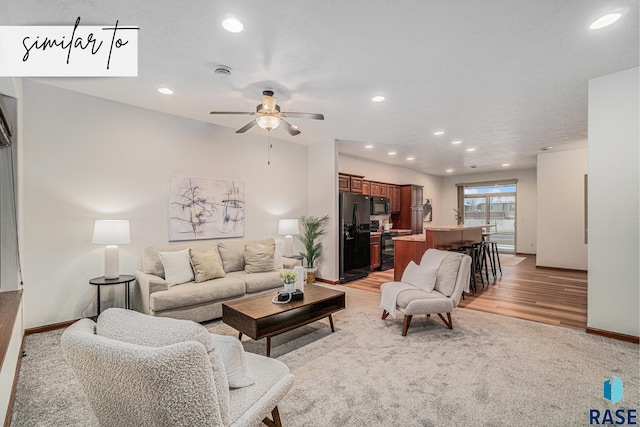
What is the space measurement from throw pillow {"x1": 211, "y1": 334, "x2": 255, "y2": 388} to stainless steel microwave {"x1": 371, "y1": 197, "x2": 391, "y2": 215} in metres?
6.31

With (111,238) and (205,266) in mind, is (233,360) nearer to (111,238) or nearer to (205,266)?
(205,266)

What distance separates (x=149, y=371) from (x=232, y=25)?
93.3 inches

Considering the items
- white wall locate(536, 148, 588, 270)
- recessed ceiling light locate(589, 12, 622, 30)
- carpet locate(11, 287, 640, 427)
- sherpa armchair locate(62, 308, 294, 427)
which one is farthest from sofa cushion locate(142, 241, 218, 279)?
white wall locate(536, 148, 588, 270)

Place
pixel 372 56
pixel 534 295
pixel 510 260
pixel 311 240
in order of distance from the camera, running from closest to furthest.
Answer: pixel 372 56
pixel 534 295
pixel 311 240
pixel 510 260

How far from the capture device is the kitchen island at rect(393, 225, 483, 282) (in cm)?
482

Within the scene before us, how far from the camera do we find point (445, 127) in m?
4.94

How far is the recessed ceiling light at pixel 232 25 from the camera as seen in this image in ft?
7.31

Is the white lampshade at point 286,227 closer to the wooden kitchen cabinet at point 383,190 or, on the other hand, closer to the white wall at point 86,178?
the white wall at point 86,178

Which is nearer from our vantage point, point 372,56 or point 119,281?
point 372,56

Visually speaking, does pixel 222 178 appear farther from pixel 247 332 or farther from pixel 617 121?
pixel 617 121

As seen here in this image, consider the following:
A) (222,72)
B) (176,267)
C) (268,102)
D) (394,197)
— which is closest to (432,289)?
(268,102)

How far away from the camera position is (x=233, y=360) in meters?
1.48

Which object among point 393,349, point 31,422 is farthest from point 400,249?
point 31,422

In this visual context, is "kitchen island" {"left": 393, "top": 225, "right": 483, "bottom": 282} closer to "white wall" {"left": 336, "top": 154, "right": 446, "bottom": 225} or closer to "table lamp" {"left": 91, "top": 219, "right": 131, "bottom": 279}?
"white wall" {"left": 336, "top": 154, "right": 446, "bottom": 225}
